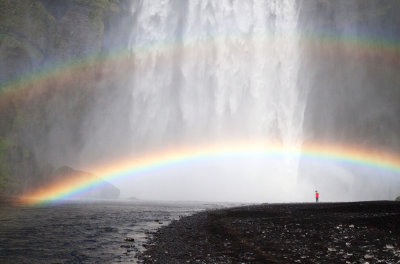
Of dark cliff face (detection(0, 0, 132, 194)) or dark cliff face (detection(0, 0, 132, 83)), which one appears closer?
dark cliff face (detection(0, 0, 132, 194))

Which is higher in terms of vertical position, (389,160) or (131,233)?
(389,160)

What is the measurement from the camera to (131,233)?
19.4 meters

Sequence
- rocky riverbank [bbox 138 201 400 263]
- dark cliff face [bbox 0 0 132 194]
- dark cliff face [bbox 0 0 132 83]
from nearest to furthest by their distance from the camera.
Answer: rocky riverbank [bbox 138 201 400 263] < dark cliff face [bbox 0 0 132 194] < dark cliff face [bbox 0 0 132 83]

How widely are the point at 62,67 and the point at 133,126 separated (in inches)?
996

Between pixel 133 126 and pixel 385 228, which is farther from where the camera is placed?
pixel 133 126

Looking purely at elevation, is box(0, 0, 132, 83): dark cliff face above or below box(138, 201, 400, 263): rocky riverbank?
above

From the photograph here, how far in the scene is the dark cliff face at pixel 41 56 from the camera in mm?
65312

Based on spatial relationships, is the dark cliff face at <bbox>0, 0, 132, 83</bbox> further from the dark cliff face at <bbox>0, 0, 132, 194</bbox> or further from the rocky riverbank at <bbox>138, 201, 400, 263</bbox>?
the rocky riverbank at <bbox>138, 201, 400, 263</bbox>

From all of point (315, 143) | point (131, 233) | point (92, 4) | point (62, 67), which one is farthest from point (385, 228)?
point (92, 4)

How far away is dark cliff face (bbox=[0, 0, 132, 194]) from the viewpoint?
2571 inches

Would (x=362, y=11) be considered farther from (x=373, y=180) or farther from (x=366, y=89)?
(x=373, y=180)

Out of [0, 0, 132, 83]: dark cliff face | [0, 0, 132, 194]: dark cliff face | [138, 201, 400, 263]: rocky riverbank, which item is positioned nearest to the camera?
[138, 201, 400, 263]: rocky riverbank

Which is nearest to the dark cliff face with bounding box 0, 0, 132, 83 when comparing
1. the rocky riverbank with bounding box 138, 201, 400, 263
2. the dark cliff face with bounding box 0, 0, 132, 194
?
the dark cliff face with bounding box 0, 0, 132, 194

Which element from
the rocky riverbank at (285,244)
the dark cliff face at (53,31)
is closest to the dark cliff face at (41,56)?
the dark cliff face at (53,31)
